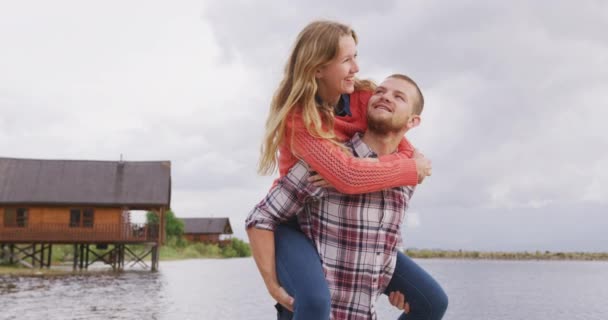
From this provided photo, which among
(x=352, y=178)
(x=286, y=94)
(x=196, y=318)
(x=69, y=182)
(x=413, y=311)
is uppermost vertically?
(x=69, y=182)

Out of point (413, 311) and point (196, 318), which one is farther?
point (196, 318)

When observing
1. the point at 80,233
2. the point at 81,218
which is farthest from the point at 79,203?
the point at 80,233

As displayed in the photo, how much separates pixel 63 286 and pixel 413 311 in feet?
61.2

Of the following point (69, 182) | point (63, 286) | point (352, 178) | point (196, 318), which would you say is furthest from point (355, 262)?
point (69, 182)

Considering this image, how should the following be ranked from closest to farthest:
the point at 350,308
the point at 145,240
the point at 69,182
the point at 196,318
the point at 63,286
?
the point at 350,308, the point at 196,318, the point at 63,286, the point at 145,240, the point at 69,182

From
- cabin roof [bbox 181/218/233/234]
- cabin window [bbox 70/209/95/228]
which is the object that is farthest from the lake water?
cabin roof [bbox 181/218/233/234]

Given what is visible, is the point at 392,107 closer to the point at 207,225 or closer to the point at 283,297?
the point at 283,297

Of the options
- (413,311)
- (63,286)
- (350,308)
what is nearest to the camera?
(350,308)

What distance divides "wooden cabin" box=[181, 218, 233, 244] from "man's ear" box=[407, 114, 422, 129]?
75615 millimetres

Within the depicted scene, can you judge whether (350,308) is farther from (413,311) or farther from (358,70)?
(358,70)

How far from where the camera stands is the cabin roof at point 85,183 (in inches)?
1256

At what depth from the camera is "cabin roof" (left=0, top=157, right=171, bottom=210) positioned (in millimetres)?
31891

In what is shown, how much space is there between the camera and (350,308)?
2934mm

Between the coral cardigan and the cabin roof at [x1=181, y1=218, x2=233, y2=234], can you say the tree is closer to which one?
the cabin roof at [x1=181, y1=218, x2=233, y2=234]
